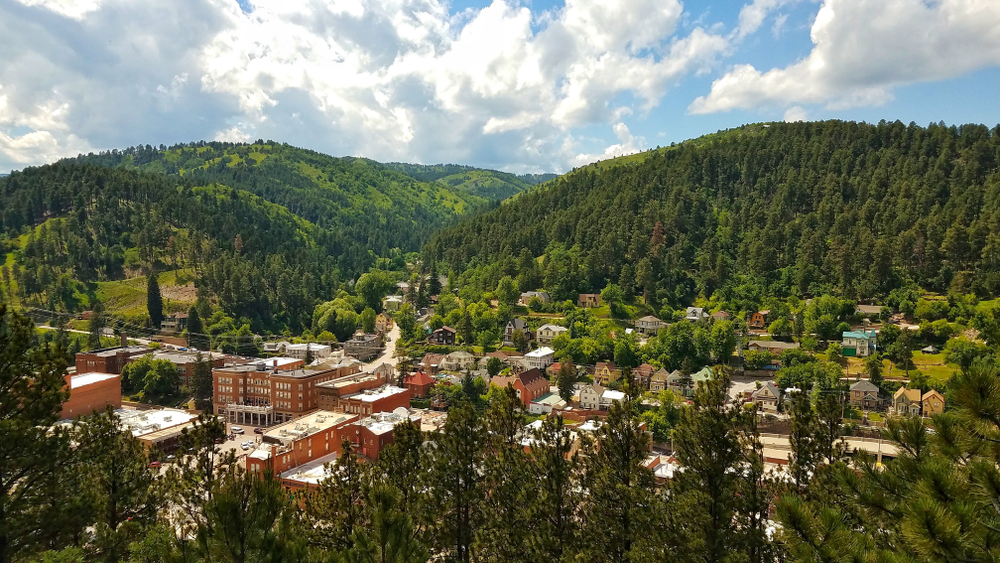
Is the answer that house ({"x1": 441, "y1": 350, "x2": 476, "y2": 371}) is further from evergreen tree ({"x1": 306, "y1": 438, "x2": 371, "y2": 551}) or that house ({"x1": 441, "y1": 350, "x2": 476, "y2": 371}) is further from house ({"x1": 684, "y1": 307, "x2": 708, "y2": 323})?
evergreen tree ({"x1": 306, "y1": 438, "x2": 371, "y2": 551})

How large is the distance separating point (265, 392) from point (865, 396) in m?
48.6

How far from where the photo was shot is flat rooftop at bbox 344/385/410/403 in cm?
4488

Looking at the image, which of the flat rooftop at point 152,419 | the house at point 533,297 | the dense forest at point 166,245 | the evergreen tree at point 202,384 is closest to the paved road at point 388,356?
the evergreen tree at point 202,384

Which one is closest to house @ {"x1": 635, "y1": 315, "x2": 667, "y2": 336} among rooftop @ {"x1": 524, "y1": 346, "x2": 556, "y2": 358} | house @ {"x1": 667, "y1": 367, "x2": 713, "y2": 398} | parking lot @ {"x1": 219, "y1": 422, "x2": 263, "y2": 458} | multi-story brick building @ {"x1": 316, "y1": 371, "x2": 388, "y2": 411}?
rooftop @ {"x1": 524, "y1": 346, "x2": 556, "y2": 358}

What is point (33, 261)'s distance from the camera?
78.2 m

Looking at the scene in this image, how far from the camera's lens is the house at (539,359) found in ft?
178

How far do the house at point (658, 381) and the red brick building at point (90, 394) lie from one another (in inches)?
1755

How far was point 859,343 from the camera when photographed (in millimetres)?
48812

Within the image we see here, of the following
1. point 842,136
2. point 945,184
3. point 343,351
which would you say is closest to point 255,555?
point 343,351

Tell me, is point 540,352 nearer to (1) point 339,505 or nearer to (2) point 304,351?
(2) point 304,351

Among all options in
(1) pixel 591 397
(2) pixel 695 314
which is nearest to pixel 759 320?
(2) pixel 695 314

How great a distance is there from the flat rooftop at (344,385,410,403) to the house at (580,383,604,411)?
14.6 m

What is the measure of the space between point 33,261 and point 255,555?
9327 cm

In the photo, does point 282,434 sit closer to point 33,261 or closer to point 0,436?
point 0,436
